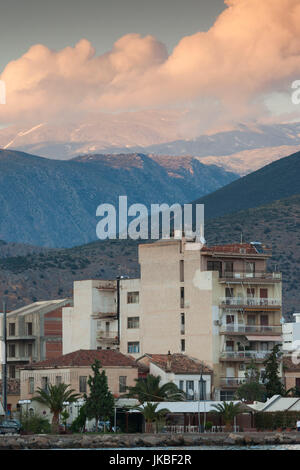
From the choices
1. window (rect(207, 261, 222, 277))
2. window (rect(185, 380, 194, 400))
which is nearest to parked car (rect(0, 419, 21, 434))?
window (rect(185, 380, 194, 400))

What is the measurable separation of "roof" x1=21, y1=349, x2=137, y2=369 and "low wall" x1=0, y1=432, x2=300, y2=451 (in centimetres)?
1509

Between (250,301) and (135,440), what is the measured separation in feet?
103

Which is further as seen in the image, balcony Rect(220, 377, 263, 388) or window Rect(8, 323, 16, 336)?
window Rect(8, 323, 16, 336)

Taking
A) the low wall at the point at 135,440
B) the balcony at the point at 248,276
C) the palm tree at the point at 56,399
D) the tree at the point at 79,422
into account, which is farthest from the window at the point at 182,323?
the low wall at the point at 135,440

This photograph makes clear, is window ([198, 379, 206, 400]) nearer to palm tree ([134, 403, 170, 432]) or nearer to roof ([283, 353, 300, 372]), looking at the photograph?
palm tree ([134, 403, 170, 432])

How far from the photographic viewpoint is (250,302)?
130125mm

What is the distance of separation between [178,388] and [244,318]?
1277 centimetres

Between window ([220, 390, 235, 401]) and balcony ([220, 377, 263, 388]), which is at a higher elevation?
balcony ([220, 377, 263, 388])

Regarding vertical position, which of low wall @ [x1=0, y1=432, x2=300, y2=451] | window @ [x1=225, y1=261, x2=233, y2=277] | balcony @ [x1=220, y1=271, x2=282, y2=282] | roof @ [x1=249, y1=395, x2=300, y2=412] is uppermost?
window @ [x1=225, y1=261, x2=233, y2=277]

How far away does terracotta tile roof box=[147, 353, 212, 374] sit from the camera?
123 metres

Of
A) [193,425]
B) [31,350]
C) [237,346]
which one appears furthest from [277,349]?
[31,350]

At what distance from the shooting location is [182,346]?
425ft

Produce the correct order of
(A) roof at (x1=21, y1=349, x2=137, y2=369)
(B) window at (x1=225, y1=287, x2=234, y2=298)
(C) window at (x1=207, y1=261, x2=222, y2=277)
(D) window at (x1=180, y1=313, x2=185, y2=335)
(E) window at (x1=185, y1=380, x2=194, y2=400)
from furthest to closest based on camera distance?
(C) window at (x1=207, y1=261, x2=222, y2=277) → (D) window at (x1=180, y1=313, x2=185, y2=335) → (B) window at (x1=225, y1=287, x2=234, y2=298) → (E) window at (x1=185, y1=380, x2=194, y2=400) → (A) roof at (x1=21, y1=349, x2=137, y2=369)
